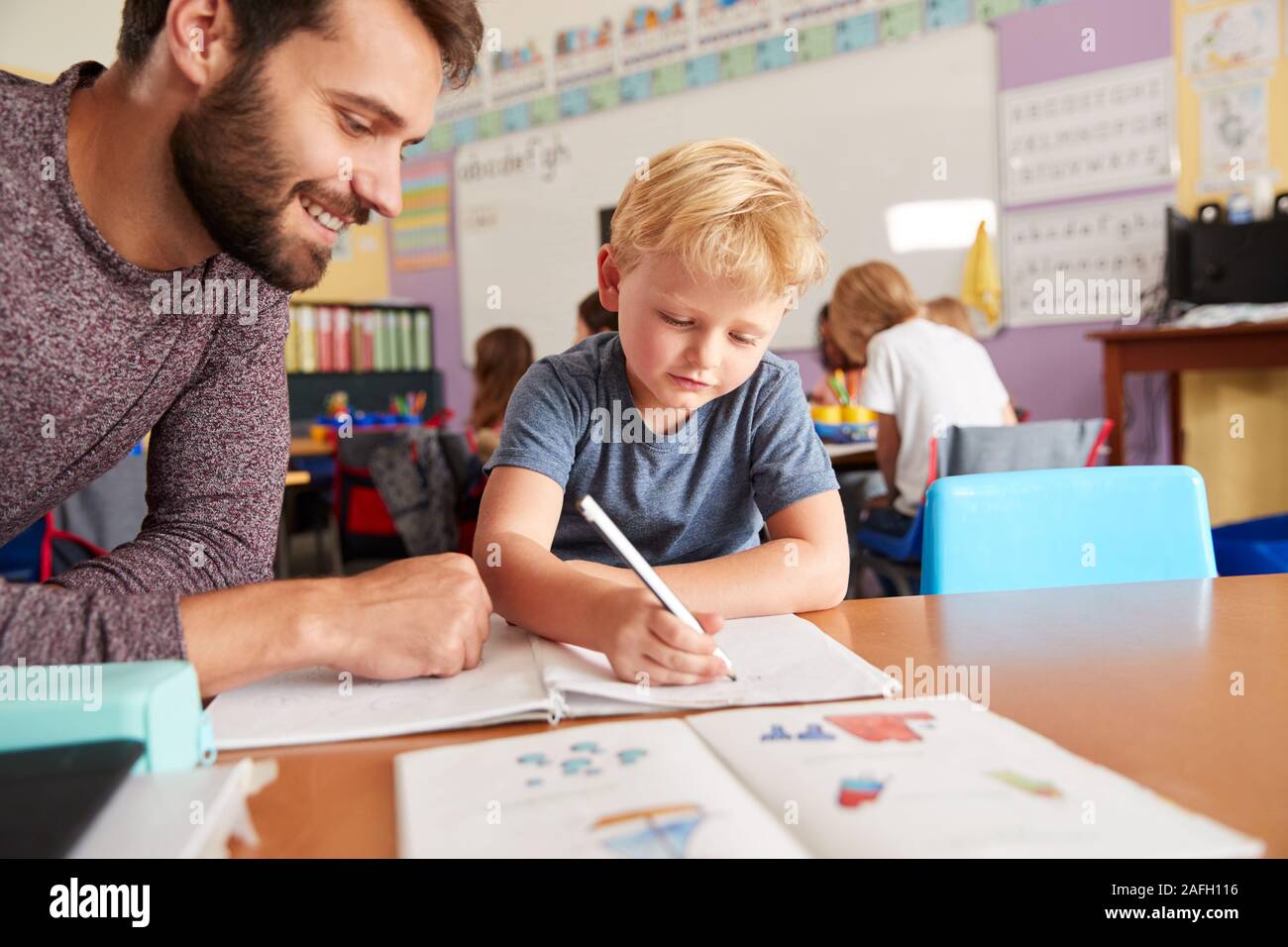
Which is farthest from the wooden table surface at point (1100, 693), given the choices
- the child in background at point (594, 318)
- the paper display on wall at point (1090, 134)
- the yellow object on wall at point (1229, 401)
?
the paper display on wall at point (1090, 134)

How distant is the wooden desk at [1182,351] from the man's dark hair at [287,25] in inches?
105

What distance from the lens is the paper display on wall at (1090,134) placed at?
3635 mm

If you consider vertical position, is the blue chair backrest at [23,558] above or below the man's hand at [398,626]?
below

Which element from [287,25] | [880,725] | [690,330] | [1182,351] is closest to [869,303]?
[1182,351]

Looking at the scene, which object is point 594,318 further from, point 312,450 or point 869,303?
point 312,450

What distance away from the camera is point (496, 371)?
3.33m

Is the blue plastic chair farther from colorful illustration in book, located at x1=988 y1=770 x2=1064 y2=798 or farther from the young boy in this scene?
colorful illustration in book, located at x1=988 y1=770 x2=1064 y2=798

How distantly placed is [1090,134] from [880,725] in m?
3.71

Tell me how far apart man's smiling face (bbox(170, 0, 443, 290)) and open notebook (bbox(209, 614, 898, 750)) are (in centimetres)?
47

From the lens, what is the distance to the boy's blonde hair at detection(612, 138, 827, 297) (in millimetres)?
1113

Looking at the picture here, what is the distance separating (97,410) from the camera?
1017 mm

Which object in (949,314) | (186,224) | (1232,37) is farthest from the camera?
(949,314)

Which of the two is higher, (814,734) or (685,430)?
(685,430)

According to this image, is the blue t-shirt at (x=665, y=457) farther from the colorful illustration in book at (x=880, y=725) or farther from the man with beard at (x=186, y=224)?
the colorful illustration in book at (x=880, y=725)
